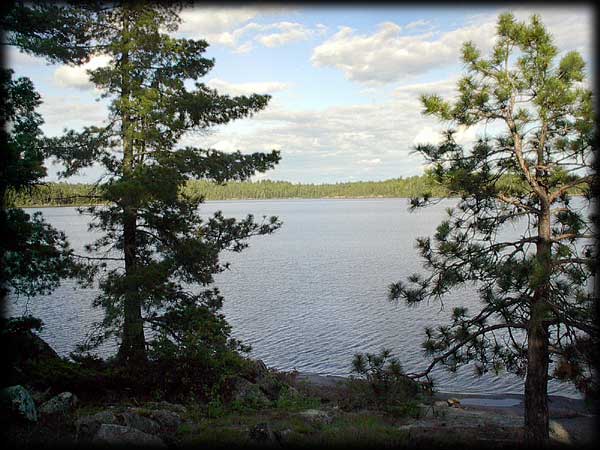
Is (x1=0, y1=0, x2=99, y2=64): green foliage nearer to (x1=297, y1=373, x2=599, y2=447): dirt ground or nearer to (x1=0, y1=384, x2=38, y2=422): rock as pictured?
(x1=0, y1=384, x2=38, y2=422): rock

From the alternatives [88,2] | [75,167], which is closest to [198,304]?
[75,167]

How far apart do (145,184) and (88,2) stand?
4515 millimetres

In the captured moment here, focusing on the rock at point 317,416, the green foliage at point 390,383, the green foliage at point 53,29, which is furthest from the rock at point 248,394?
the green foliage at point 53,29

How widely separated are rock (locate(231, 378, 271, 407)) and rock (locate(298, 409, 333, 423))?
1152mm

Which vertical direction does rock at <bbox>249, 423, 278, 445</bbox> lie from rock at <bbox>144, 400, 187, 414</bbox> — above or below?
above

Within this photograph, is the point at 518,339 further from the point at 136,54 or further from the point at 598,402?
the point at 136,54

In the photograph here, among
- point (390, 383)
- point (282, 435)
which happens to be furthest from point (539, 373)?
point (282, 435)

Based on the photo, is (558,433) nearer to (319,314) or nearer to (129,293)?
(129,293)

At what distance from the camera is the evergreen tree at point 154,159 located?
10164mm

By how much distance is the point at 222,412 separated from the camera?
9758 millimetres

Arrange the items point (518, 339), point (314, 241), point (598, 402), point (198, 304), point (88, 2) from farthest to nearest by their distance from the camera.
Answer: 1. point (314, 241)
2. point (518, 339)
3. point (198, 304)
4. point (88, 2)
5. point (598, 402)

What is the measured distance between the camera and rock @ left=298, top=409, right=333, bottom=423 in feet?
32.5

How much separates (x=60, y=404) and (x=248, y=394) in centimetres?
448

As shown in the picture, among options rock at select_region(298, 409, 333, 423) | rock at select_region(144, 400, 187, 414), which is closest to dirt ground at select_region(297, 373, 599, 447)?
rock at select_region(298, 409, 333, 423)
